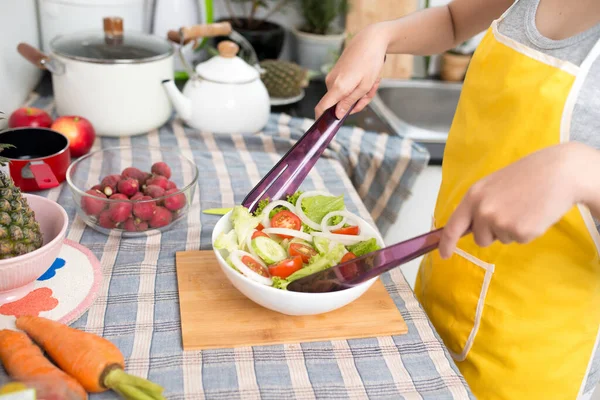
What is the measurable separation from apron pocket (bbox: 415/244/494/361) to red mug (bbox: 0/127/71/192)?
28.5 inches

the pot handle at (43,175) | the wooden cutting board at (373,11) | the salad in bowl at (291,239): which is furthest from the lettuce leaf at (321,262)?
the wooden cutting board at (373,11)

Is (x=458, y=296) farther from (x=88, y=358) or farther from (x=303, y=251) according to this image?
(x=88, y=358)

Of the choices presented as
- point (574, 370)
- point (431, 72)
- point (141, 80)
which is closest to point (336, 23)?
point (431, 72)

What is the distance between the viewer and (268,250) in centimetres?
82

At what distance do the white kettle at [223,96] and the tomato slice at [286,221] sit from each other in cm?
59

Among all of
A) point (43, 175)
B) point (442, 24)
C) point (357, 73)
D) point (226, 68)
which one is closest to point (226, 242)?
point (357, 73)

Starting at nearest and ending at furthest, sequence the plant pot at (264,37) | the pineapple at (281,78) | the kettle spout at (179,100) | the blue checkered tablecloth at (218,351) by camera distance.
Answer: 1. the blue checkered tablecloth at (218,351)
2. the kettle spout at (179,100)
3. the pineapple at (281,78)
4. the plant pot at (264,37)

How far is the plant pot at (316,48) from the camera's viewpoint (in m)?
1.95

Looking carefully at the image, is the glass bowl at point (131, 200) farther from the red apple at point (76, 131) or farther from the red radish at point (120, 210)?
the red apple at point (76, 131)

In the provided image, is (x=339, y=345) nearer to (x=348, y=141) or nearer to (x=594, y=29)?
(x=594, y=29)

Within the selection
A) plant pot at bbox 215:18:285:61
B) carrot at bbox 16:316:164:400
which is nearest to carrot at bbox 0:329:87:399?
carrot at bbox 16:316:164:400

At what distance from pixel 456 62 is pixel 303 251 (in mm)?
1468

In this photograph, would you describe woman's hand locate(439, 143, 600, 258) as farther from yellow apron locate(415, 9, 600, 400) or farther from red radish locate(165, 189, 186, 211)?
red radish locate(165, 189, 186, 211)

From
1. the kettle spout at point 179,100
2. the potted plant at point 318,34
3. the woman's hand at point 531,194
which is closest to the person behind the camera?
the woman's hand at point 531,194
